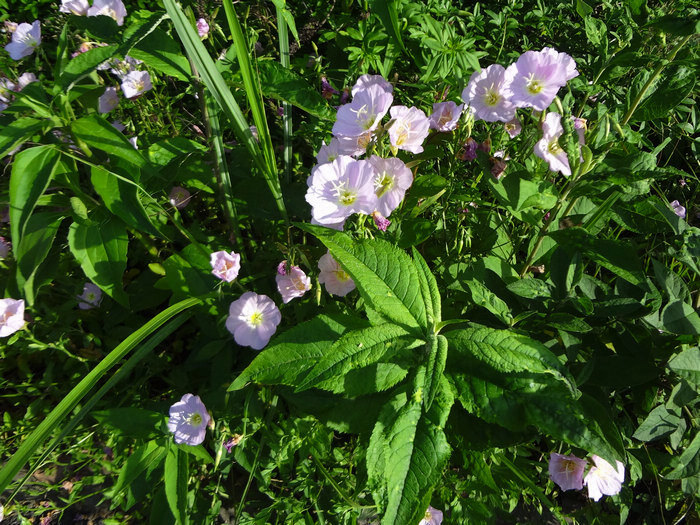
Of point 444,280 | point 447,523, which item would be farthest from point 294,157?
point 447,523

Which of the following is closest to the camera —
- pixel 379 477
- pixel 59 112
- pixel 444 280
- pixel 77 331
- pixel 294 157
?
pixel 379 477

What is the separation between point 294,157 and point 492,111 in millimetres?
1029

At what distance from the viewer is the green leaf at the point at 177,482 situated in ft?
5.17

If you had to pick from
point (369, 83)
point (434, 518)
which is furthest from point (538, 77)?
point (434, 518)

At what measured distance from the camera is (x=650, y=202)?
4.47 feet

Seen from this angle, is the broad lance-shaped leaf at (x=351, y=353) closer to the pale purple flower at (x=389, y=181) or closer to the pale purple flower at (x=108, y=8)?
the pale purple flower at (x=389, y=181)

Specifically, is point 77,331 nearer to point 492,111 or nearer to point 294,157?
point 294,157

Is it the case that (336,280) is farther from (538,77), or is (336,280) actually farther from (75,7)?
(75,7)

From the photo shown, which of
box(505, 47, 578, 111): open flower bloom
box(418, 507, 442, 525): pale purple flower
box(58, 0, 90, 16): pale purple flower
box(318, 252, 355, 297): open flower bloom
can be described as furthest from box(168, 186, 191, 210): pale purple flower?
box(418, 507, 442, 525): pale purple flower

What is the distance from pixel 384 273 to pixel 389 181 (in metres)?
0.28

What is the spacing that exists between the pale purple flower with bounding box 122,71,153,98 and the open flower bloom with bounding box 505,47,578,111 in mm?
1316

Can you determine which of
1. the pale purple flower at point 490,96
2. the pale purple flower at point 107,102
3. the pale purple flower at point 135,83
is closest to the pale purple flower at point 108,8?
the pale purple flower at point 135,83

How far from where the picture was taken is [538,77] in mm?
1378

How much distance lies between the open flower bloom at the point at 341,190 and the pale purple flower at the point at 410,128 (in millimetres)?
176
